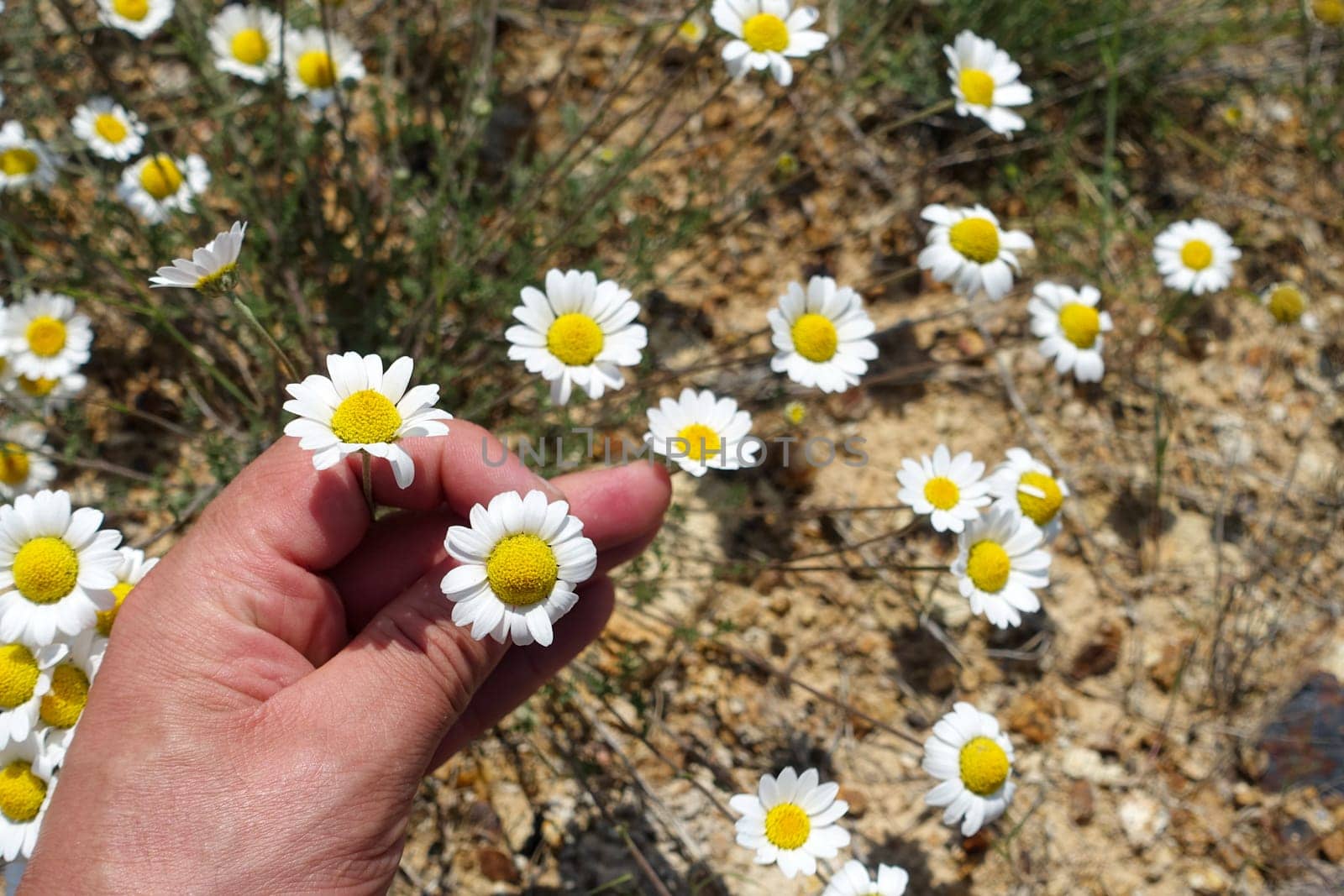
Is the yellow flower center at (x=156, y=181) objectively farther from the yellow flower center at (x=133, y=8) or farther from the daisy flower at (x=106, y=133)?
the yellow flower center at (x=133, y=8)

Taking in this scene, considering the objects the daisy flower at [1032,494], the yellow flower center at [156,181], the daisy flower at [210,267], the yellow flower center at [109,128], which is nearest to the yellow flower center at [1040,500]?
the daisy flower at [1032,494]

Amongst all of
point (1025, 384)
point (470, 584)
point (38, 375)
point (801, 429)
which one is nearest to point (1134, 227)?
point (1025, 384)

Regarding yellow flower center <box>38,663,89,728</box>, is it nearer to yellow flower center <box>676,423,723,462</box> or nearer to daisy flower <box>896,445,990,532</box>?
yellow flower center <box>676,423,723,462</box>

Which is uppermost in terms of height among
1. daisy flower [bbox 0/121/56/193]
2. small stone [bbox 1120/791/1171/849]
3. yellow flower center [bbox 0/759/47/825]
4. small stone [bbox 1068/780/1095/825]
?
daisy flower [bbox 0/121/56/193]

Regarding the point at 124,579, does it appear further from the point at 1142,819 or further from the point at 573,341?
the point at 1142,819

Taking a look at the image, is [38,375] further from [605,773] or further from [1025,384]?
[1025,384]

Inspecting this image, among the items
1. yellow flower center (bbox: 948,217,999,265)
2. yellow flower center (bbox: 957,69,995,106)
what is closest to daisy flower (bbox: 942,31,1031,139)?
yellow flower center (bbox: 957,69,995,106)

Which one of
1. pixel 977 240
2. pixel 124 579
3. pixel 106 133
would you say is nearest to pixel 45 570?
pixel 124 579
